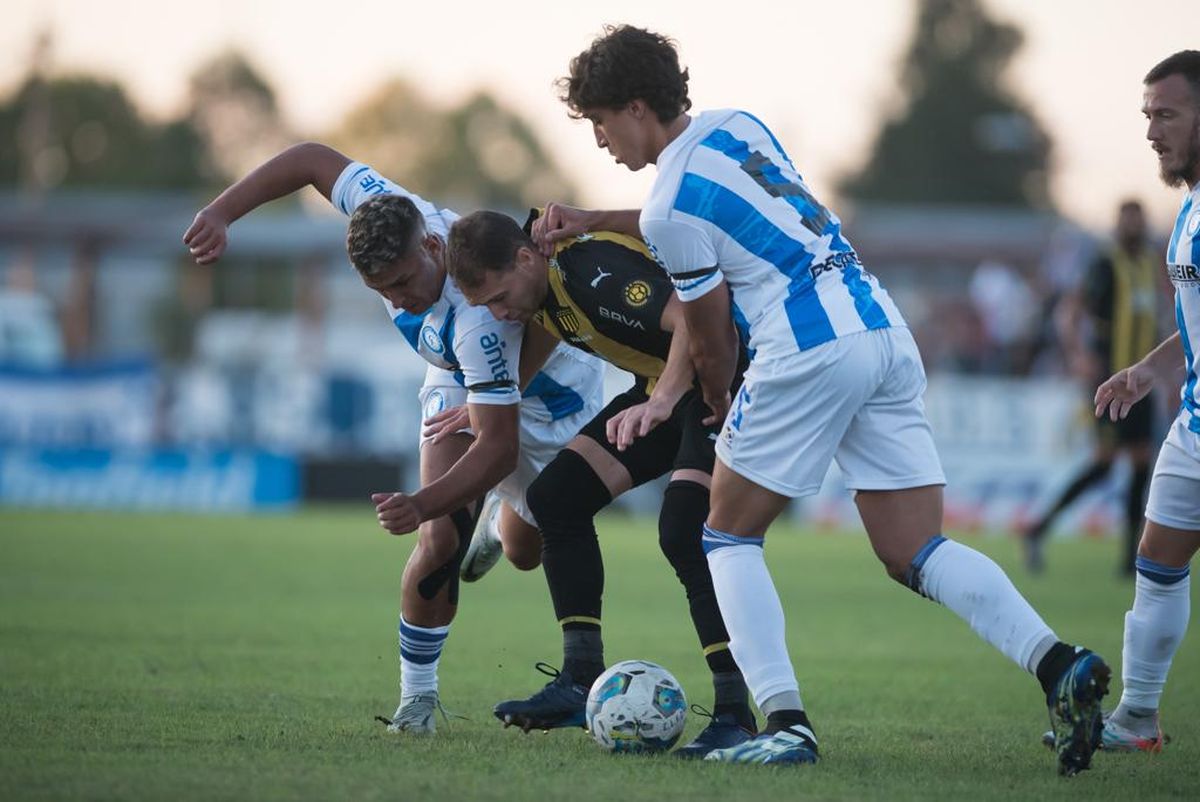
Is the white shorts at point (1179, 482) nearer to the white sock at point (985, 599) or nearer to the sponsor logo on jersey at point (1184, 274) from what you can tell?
the sponsor logo on jersey at point (1184, 274)

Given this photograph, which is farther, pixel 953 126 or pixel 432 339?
pixel 953 126

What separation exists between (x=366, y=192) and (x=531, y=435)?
4.05ft

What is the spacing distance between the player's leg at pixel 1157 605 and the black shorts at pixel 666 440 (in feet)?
5.47

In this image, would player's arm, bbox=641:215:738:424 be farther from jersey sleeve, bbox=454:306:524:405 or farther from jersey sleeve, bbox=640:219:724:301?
jersey sleeve, bbox=454:306:524:405

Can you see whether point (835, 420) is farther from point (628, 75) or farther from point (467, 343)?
point (467, 343)

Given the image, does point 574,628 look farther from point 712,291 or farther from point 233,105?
point 233,105

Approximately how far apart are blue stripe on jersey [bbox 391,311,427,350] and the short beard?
2.80m

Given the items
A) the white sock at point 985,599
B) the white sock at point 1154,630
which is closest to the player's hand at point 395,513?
the white sock at point 985,599

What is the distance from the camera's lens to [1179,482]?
6012 mm

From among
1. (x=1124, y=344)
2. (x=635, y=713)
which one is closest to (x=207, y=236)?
(x=635, y=713)

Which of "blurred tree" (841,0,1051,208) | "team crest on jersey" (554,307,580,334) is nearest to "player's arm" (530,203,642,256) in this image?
"team crest on jersey" (554,307,580,334)

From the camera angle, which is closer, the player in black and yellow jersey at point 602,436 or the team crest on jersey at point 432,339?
the player in black and yellow jersey at point 602,436

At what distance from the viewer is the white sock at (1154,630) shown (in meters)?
6.12

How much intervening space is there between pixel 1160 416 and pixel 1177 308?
1452cm
